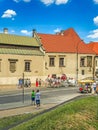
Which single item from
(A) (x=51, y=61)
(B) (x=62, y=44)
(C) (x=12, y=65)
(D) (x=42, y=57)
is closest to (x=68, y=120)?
(C) (x=12, y=65)

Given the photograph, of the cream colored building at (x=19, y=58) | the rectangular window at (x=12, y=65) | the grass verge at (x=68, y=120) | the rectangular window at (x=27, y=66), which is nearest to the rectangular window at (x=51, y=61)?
the cream colored building at (x=19, y=58)

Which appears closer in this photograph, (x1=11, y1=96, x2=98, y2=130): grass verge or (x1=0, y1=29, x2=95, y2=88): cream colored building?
(x1=11, y1=96, x2=98, y2=130): grass verge

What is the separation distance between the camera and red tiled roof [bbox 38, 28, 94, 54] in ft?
190

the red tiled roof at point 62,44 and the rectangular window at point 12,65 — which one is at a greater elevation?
the red tiled roof at point 62,44

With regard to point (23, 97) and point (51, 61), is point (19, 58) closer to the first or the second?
point (51, 61)

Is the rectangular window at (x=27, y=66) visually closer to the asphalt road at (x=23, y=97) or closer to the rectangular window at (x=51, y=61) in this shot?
the rectangular window at (x=51, y=61)

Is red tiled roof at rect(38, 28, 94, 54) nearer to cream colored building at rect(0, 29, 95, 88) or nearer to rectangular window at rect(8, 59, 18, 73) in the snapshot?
cream colored building at rect(0, 29, 95, 88)

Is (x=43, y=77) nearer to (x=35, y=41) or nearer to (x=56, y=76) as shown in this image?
(x=56, y=76)

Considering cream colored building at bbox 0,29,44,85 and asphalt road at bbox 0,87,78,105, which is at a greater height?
cream colored building at bbox 0,29,44,85

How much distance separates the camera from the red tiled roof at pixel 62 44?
57875 millimetres

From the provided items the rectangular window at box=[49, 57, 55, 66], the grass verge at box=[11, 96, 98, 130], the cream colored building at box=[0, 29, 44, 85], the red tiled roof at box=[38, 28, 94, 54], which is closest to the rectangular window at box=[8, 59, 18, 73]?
the cream colored building at box=[0, 29, 44, 85]

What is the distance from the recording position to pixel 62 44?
198 ft

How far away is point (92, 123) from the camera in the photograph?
19.5 meters

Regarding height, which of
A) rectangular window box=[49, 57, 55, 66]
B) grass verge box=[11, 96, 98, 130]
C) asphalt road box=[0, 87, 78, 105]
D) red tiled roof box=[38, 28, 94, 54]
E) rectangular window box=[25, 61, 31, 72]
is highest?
red tiled roof box=[38, 28, 94, 54]
